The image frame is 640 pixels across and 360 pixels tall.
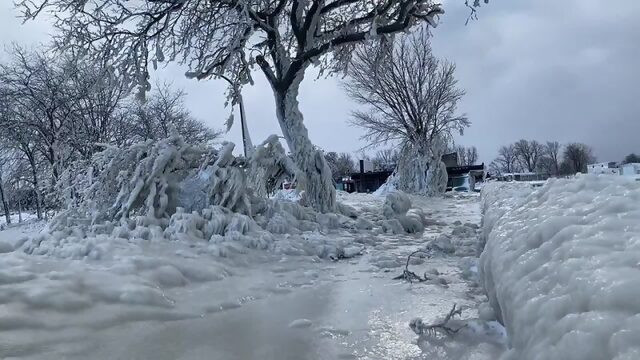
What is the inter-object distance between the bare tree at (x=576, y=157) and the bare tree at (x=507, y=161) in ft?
31.6

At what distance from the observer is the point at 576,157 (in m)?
66.9

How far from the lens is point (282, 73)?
11.2 meters

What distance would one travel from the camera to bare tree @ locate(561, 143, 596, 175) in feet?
205

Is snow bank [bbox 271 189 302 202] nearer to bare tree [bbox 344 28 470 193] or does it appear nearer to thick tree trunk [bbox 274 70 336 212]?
thick tree trunk [bbox 274 70 336 212]

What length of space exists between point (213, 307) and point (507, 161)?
90.9m

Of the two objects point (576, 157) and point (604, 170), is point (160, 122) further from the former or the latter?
point (576, 157)

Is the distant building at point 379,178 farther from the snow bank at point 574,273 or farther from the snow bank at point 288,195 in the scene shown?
the snow bank at point 574,273

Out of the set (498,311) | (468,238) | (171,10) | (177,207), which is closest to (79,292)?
(498,311)

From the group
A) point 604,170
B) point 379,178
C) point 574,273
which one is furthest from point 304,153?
point 379,178

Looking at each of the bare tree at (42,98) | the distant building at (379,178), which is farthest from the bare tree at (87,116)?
the distant building at (379,178)

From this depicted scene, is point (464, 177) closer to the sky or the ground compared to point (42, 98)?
closer to the ground

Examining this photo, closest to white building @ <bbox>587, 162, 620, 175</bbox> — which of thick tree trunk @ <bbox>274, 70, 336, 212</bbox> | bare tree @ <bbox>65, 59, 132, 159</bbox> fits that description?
thick tree trunk @ <bbox>274, 70, 336, 212</bbox>

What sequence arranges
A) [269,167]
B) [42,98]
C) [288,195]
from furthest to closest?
[42,98] < [288,195] < [269,167]

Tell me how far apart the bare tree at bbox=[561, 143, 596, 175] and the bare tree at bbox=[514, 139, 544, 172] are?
7203 mm
